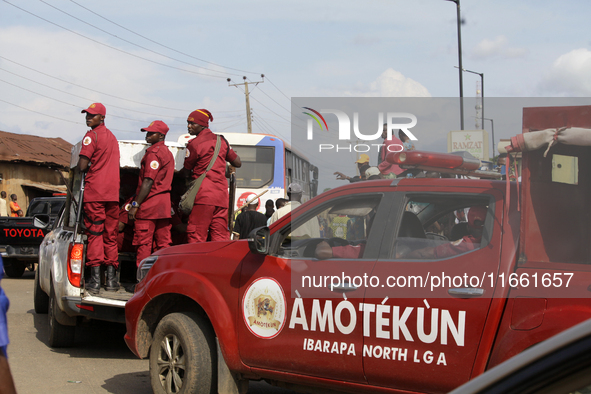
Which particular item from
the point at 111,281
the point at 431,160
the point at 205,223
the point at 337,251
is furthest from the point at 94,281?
the point at 431,160

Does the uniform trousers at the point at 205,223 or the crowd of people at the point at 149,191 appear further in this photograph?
the uniform trousers at the point at 205,223

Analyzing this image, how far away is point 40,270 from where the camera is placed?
26.5 feet

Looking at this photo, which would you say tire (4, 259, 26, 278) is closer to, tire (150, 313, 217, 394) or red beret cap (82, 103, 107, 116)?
red beret cap (82, 103, 107, 116)

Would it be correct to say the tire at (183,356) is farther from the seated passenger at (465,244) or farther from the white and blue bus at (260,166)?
the white and blue bus at (260,166)

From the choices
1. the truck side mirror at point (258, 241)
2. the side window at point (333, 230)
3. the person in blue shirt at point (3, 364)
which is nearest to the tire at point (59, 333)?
the truck side mirror at point (258, 241)

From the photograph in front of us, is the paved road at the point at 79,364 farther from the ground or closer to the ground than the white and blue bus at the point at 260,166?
closer to the ground

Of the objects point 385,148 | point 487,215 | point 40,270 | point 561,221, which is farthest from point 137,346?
point 40,270

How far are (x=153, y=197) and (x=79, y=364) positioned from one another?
1993 mm

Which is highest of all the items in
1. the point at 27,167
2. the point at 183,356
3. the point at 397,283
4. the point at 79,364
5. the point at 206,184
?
the point at 27,167

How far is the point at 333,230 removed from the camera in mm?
4172

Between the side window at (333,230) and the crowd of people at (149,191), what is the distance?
2.83 metres

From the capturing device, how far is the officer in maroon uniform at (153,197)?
6836mm

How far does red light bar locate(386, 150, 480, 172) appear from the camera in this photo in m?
4.09

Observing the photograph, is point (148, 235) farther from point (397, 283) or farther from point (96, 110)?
point (397, 283)
